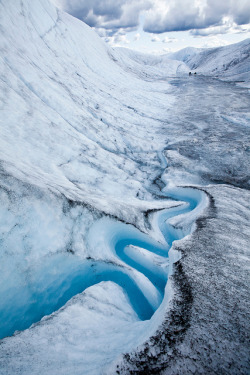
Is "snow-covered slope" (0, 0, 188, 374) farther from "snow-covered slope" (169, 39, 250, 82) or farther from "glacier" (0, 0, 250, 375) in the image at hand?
"snow-covered slope" (169, 39, 250, 82)

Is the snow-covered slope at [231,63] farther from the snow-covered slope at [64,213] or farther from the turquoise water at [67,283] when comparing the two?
the turquoise water at [67,283]

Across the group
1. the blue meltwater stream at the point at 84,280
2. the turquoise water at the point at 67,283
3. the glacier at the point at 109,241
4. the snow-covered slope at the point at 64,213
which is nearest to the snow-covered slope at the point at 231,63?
the glacier at the point at 109,241

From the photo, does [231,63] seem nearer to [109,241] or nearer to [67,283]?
[109,241]

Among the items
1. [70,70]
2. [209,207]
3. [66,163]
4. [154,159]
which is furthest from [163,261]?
[70,70]

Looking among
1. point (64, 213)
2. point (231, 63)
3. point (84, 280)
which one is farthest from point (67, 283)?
point (231, 63)

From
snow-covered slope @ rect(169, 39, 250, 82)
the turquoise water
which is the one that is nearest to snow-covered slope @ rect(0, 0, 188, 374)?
the turquoise water
